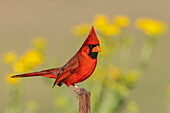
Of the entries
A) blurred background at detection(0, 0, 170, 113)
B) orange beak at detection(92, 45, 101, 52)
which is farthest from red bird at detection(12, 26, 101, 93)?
blurred background at detection(0, 0, 170, 113)

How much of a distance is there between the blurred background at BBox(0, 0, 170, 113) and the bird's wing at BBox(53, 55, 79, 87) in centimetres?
144

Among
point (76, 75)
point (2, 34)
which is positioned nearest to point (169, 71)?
point (2, 34)

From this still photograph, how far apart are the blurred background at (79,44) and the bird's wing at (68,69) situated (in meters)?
1.44

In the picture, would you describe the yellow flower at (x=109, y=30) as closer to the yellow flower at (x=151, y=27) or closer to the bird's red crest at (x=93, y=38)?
the yellow flower at (x=151, y=27)

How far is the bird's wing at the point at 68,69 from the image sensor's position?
270cm

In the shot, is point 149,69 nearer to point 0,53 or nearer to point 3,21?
point 0,53

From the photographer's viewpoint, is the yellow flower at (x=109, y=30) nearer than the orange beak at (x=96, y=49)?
No

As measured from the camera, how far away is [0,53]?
7754 millimetres

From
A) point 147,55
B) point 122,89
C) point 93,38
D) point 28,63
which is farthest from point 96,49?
point 147,55

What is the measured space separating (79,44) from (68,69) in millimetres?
1823

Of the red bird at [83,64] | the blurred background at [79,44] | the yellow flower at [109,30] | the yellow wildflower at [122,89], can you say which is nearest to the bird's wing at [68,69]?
the red bird at [83,64]

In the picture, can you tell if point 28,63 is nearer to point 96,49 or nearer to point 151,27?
point 151,27

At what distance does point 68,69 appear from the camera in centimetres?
272

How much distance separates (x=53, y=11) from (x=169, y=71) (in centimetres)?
379
